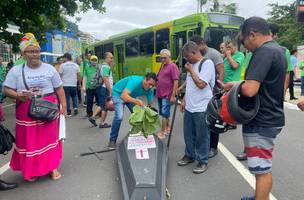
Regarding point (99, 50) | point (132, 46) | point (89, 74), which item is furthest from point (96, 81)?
point (99, 50)

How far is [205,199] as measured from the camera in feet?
12.9

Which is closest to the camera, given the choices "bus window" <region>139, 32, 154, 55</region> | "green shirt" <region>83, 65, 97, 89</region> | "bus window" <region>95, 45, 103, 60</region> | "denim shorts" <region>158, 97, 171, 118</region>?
"denim shorts" <region>158, 97, 171, 118</region>

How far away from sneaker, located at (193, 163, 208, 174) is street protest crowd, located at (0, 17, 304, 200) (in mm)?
14

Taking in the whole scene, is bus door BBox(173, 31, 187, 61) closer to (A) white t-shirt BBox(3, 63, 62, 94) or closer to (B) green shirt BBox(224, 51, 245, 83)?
(B) green shirt BBox(224, 51, 245, 83)

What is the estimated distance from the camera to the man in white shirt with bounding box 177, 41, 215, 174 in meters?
4.60

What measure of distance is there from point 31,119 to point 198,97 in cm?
228

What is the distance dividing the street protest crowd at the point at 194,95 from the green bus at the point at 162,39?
11.1ft

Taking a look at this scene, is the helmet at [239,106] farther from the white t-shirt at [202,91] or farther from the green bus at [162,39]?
the green bus at [162,39]

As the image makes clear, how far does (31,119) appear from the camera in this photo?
4438mm

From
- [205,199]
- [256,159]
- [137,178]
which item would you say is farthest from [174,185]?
[256,159]

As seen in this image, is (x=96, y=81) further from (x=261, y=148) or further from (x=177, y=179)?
(x=261, y=148)

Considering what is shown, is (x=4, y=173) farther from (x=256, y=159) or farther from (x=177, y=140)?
(x=256, y=159)

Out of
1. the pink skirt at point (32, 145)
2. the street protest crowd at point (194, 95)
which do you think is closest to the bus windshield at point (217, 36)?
the street protest crowd at point (194, 95)

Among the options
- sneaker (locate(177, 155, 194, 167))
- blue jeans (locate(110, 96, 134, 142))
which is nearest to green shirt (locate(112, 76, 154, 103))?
blue jeans (locate(110, 96, 134, 142))
